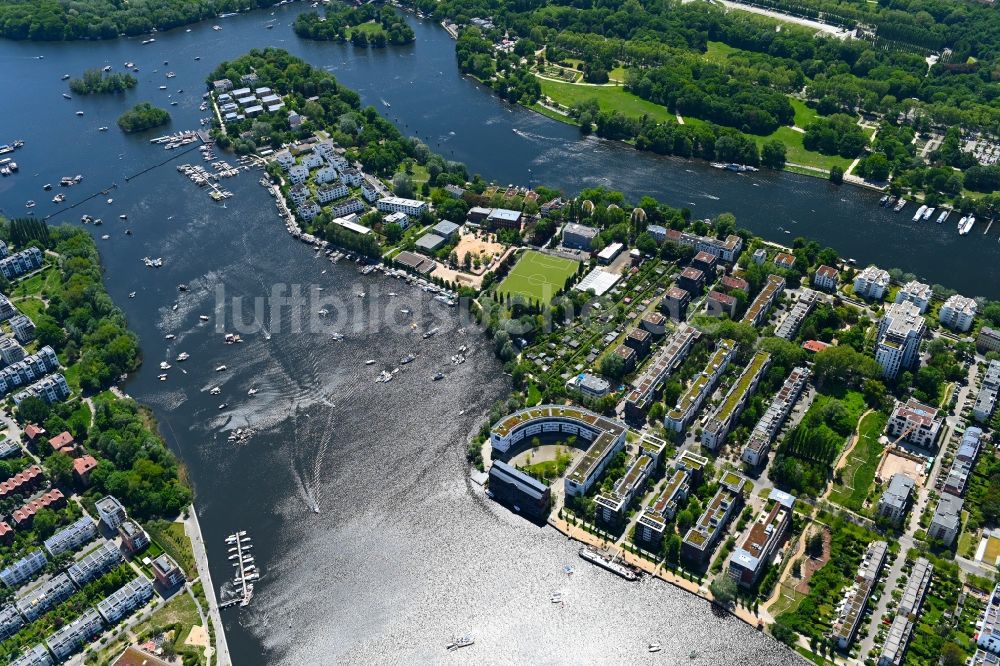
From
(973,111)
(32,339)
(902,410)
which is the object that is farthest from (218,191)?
(973,111)

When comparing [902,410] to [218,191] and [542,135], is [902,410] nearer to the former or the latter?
[542,135]

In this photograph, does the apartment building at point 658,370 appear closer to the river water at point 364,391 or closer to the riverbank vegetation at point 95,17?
the river water at point 364,391

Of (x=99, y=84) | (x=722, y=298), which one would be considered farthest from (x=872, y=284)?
(x=99, y=84)

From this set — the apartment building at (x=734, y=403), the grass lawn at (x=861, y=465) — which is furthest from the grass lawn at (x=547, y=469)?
the grass lawn at (x=861, y=465)

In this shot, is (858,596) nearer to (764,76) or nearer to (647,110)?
(647,110)

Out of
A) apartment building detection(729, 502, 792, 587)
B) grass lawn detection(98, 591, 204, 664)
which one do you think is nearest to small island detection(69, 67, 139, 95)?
grass lawn detection(98, 591, 204, 664)

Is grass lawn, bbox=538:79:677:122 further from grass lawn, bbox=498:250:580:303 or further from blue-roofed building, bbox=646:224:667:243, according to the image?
grass lawn, bbox=498:250:580:303
